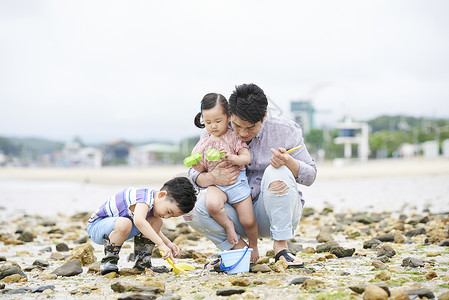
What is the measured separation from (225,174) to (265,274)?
78 centimetres

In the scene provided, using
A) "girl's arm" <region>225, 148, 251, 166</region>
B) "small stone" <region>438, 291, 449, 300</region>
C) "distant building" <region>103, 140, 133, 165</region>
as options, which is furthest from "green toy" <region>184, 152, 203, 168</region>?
"distant building" <region>103, 140, 133, 165</region>

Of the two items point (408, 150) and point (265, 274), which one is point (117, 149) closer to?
point (408, 150)

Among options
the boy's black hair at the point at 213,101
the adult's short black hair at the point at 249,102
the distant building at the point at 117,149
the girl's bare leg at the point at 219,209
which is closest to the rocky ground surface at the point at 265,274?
the girl's bare leg at the point at 219,209

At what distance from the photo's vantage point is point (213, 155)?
3.71 metres

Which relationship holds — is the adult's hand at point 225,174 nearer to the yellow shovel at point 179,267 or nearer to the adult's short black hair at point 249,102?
the adult's short black hair at point 249,102

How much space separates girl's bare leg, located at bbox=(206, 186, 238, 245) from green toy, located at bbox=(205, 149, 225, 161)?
0.83 feet

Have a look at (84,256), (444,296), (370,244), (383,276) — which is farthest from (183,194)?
(370,244)

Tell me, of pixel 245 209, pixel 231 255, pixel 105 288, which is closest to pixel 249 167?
pixel 245 209

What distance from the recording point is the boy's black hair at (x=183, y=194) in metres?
3.63

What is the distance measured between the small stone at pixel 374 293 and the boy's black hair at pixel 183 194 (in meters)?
1.41

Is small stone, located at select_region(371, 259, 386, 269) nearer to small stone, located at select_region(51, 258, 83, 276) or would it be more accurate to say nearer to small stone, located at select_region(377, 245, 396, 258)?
small stone, located at select_region(377, 245, 396, 258)

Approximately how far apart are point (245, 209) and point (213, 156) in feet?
1.61

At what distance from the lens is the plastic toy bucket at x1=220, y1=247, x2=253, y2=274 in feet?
11.7

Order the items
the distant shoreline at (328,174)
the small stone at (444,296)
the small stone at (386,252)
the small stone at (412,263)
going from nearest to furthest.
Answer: the small stone at (444,296) < the small stone at (412,263) < the small stone at (386,252) < the distant shoreline at (328,174)
